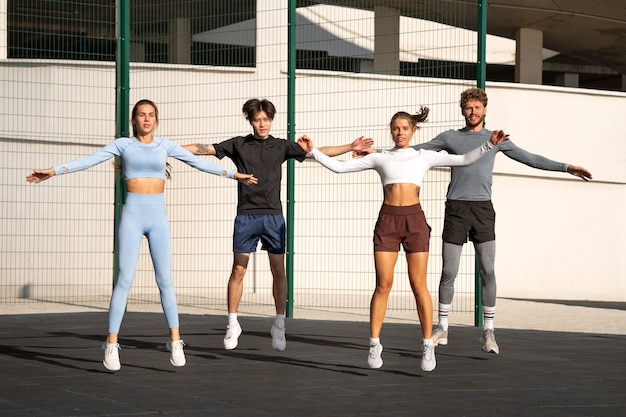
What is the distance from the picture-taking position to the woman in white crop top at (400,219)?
693 cm

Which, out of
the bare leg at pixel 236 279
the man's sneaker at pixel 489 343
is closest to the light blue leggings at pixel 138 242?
the bare leg at pixel 236 279

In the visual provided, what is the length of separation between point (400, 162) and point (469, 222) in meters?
1.18

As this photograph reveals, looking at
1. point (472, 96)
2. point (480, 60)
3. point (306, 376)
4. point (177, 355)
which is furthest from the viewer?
point (480, 60)

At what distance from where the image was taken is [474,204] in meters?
8.02

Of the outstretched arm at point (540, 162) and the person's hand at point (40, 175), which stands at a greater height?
the outstretched arm at point (540, 162)

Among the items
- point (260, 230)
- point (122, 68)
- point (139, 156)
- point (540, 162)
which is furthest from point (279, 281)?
point (122, 68)

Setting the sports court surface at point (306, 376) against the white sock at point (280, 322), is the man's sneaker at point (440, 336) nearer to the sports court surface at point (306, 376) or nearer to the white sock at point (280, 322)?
the sports court surface at point (306, 376)

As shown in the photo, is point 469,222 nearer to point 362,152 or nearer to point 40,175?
point 362,152

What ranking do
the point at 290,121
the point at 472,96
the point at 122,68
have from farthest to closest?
the point at 122,68 → the point at 290,121 → the point at 472,96

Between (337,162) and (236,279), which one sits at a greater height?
(337,162)

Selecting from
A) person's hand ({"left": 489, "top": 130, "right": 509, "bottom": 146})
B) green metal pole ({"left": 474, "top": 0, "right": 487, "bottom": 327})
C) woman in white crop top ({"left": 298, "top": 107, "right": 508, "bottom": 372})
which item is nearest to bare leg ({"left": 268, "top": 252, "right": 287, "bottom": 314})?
woman in white crop top ({"left": 298, "top": 107, "right": 508, "bottom": 372})

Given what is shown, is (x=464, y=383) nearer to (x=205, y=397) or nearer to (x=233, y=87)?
(x=205, y=397)

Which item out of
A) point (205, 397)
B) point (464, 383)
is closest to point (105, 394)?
point (205, 397)

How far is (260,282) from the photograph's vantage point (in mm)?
14820
